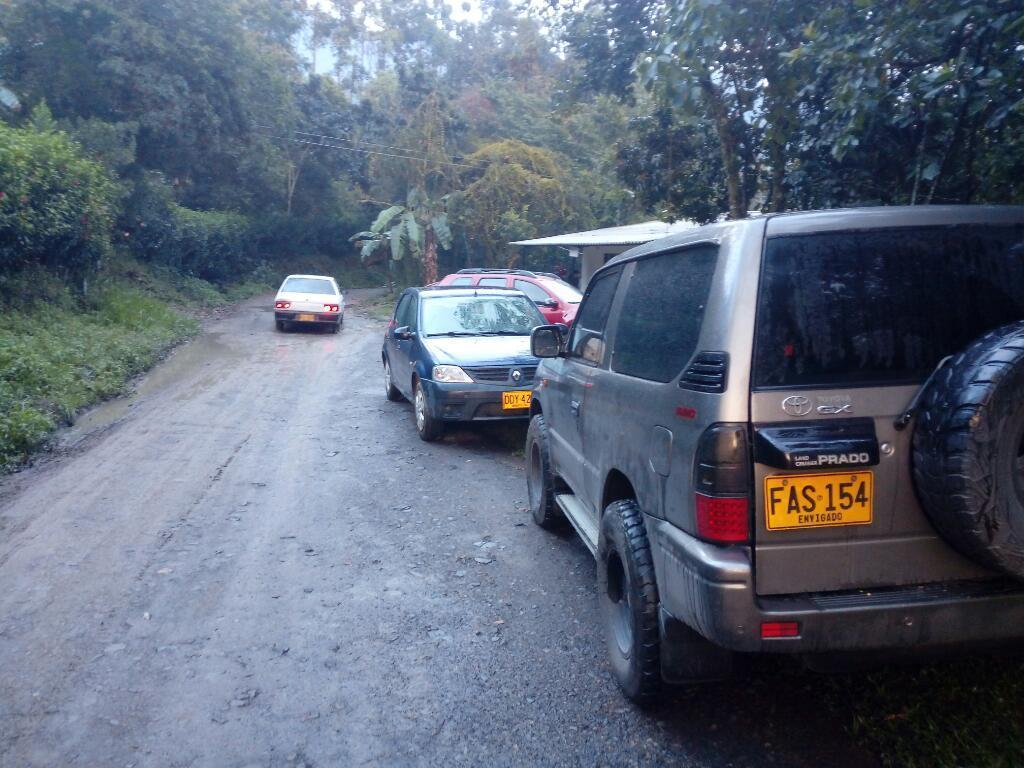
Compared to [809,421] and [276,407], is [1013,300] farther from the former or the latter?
[276,407]

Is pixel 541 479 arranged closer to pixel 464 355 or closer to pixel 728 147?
pixel 464 355

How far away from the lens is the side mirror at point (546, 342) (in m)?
6.09

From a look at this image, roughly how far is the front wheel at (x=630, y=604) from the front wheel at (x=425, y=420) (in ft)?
17.8

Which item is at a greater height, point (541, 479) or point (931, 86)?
point (931, 86)

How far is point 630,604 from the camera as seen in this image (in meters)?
3.98

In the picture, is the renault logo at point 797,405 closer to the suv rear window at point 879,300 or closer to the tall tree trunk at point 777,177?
the suv rear window at point 879,300

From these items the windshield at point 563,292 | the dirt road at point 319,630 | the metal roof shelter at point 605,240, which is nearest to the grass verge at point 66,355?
the dirt road at point 319,630

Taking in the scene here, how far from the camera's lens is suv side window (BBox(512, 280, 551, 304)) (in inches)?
687

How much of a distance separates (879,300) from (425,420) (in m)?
6.92

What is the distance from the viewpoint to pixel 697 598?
335 centimetres

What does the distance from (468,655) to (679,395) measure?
1.97 meters

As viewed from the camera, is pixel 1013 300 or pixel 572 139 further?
pixel 572 139

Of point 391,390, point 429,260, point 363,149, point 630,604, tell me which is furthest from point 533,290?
point 363,149

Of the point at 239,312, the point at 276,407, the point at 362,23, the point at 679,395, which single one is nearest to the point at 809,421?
the point at 679,395
